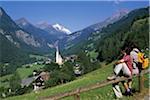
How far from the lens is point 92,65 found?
165750 millimetres

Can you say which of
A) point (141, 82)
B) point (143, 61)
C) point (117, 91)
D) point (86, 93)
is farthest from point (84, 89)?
point (86, 93)

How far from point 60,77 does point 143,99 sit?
105110 millimetres

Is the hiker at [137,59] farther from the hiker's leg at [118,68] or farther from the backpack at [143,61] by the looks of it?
the hiker's leg at [118,68]

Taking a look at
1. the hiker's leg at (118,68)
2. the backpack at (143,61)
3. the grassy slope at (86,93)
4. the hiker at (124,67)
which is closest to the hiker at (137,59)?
the backpack at (143,61)

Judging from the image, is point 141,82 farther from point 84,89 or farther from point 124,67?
point 84,89

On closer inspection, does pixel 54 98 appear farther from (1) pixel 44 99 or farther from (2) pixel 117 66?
(2) pixel 117 66

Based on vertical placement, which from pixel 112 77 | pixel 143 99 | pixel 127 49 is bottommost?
pixel 143 99

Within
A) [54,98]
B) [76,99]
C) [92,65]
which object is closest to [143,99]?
[76,99]

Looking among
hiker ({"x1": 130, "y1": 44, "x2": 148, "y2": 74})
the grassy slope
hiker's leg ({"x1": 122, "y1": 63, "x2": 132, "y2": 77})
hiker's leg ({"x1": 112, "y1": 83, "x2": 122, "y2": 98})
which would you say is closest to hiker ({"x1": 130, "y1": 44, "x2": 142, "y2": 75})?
hiker ({"x1": 130, "y1": 44, "x2": 148, "y2": 74})

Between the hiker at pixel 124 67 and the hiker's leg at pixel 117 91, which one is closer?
the hiker at pixel 124 67

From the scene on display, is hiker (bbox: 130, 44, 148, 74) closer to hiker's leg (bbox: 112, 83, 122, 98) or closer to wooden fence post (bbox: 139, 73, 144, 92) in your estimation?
wooden fence post (bbox: 139, 73, 144, 92)

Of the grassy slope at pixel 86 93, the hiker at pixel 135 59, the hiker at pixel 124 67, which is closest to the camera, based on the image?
the hiker at pixel 124 67

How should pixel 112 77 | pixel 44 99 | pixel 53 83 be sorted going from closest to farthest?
pixel 44 99, pixel 112 77, pixel 53 83

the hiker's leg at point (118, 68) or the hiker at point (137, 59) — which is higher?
the hiker at point (137, 59)
